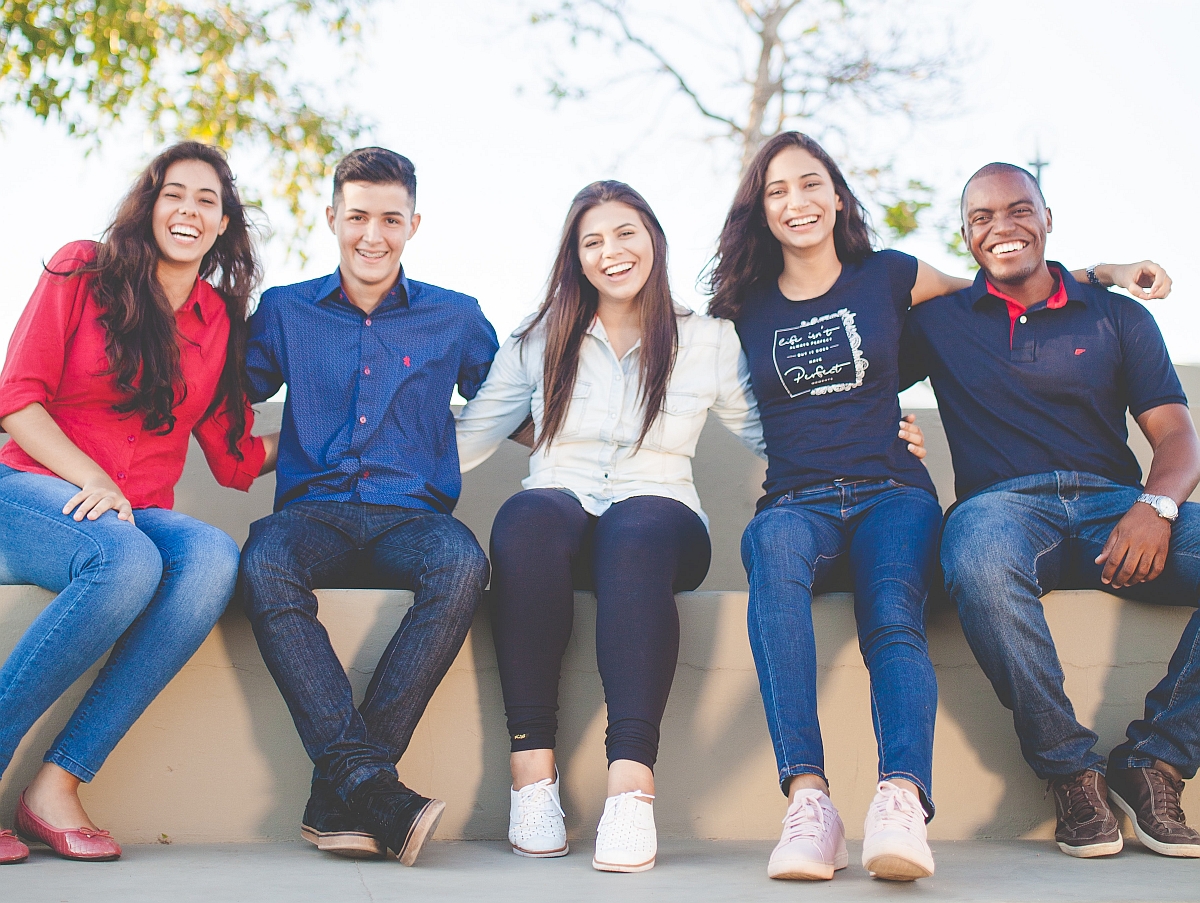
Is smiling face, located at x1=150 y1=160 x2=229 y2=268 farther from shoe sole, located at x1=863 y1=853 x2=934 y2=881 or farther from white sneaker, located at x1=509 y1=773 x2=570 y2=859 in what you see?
shoe sole, located at x1=863 y1=853 x2=934 y2=881

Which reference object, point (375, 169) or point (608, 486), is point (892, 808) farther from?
point (375, 169)

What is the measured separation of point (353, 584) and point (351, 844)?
683 millimetres

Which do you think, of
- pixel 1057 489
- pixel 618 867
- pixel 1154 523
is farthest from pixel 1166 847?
pixel 618 867

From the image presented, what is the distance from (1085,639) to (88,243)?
245cm

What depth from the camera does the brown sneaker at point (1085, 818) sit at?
204cm

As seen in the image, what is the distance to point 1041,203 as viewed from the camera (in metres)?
2.69

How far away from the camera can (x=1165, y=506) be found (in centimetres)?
228

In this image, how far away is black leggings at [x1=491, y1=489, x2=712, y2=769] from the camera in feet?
6.68

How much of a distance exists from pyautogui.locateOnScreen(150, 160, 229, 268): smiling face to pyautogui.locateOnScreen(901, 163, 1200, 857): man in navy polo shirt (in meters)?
1.72

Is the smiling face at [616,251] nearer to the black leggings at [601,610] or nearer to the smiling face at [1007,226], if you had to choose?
the black leggings at [601,610]

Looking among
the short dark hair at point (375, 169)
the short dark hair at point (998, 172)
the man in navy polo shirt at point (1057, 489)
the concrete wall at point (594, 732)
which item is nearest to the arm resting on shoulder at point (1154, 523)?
the man in navy polo shirt at point (1057, 489)

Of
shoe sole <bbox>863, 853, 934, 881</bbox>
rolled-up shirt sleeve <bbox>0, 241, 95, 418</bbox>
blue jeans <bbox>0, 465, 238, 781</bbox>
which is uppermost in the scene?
rolled-up shirt sleeve <bbox>0, 241, 95, 418</bbox>

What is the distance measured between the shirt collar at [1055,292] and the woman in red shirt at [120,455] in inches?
70.9

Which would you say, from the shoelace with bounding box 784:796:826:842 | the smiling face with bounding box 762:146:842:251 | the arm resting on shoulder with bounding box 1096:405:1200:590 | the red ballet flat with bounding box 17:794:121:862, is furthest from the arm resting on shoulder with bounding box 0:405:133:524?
the arm resting on shoulder with bounding box 1096:405:1200:590
